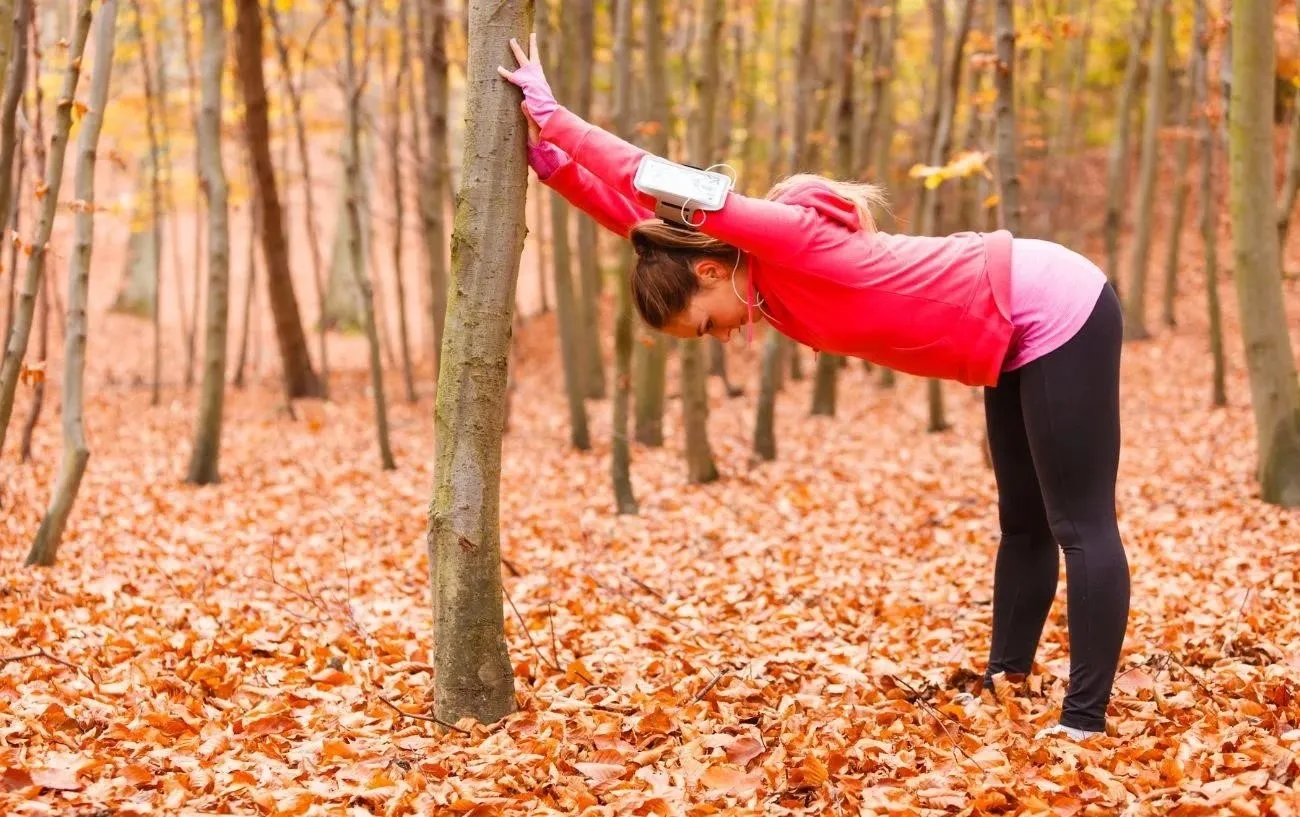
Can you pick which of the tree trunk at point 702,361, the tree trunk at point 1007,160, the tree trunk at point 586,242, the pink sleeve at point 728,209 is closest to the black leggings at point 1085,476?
the pink sleeve at point 728,209

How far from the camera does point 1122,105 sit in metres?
16.2

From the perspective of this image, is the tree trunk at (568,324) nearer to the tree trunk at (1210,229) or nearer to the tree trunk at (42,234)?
the tree trunk at (42,234)

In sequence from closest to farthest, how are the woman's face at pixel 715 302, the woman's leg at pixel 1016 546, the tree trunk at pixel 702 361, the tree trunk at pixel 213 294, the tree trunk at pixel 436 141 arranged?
the woman's face at pixel 715 302
the woman's leg at pixel 1016 546
the tree trunk at pixel 702 361
the tree trunk at pixel 213 294
the tree trunk at pixel 436 141

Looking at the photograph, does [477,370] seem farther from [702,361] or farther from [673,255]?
[702,361]

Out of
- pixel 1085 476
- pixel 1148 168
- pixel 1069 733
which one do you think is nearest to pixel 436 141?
pixel 1085 476

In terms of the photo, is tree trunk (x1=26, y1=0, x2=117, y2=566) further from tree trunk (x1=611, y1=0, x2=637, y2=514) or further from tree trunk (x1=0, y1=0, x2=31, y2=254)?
tree trunk (x1=611, y1=0, x2=637, y2=514)

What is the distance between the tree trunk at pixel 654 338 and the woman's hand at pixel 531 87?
4.40m

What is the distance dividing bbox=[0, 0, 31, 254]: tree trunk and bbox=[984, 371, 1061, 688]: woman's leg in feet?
15.3

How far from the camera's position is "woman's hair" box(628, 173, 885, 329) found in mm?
Answer: 3086

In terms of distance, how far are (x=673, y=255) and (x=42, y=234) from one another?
11.6ft

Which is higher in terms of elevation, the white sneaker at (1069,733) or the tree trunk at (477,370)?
the tree trunk at (477,370)

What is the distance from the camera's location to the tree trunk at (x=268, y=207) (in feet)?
42.3

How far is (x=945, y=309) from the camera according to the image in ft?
9.95

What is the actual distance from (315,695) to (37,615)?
1701 millimetres
